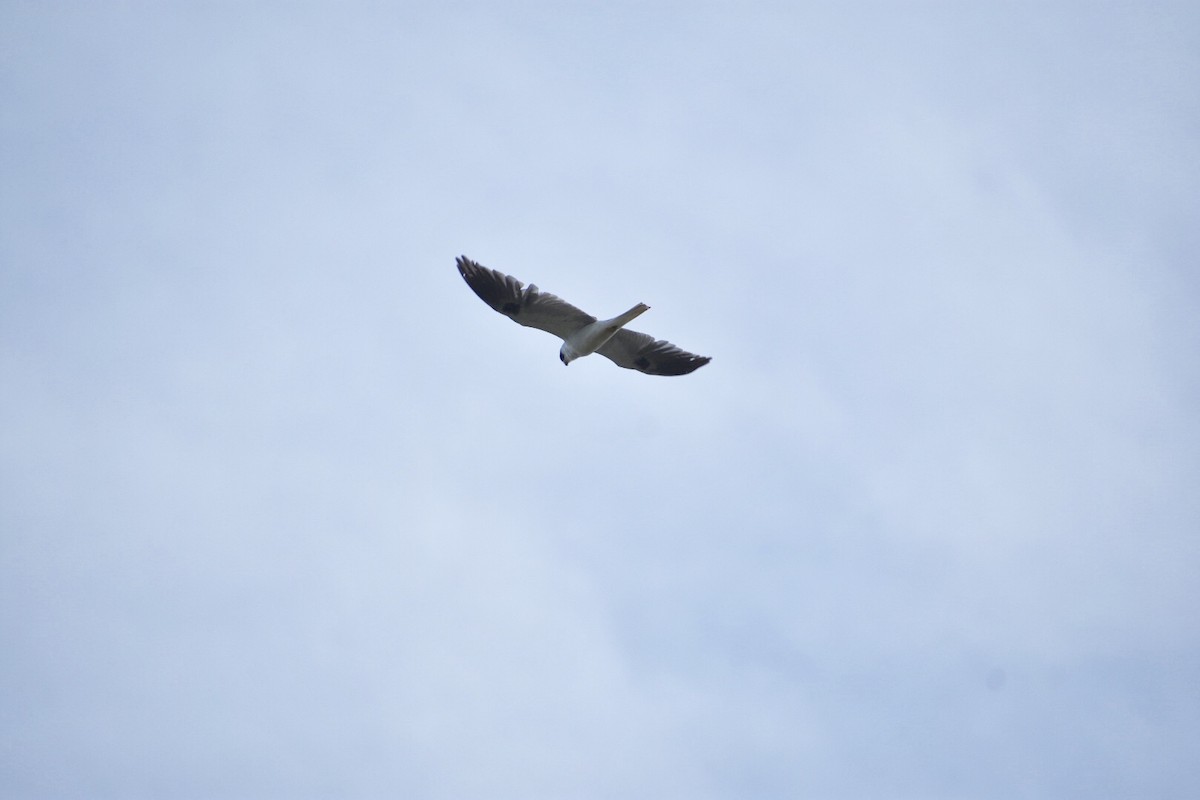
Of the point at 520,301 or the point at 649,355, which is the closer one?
the point at 520,301

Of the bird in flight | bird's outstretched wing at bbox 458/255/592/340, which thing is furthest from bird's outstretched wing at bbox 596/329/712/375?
bird's outstretched wing at bbox 458/255/592/340

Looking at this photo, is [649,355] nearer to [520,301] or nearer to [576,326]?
[576,326]

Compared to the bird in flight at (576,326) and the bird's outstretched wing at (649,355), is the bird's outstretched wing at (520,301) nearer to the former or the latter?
the bird in flight at (576,326)

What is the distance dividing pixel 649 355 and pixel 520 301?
334 cm

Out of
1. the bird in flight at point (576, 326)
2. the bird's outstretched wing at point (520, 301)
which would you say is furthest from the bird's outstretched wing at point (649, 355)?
the bird's outstretched wing at point (520, 301)

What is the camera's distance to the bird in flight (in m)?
23.8

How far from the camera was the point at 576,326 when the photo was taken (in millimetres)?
24703

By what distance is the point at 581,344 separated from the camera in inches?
964

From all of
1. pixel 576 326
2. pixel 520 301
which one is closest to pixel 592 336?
pixel 576 326

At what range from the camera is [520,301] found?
24156mm

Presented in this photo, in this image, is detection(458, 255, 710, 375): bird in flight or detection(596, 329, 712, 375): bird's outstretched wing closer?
detection(458, 255, 710, 375): bird in flight

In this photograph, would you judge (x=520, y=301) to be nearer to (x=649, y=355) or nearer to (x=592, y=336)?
(x=592, y=336)

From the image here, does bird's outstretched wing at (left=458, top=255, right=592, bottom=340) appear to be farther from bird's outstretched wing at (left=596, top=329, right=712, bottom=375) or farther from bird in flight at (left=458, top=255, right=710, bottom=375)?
bird's outstretched wing at (left=596, top=329, right=712, bottom=375)

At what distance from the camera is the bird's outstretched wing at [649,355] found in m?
25.5
